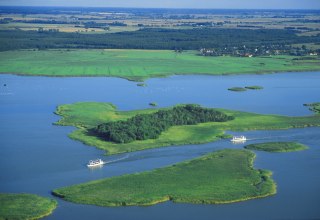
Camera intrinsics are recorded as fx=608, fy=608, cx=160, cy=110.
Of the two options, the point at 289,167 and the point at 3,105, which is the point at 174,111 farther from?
the point at 3,105

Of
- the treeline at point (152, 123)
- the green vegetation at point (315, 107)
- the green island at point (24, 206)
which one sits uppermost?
the treeline at point (152, 123)

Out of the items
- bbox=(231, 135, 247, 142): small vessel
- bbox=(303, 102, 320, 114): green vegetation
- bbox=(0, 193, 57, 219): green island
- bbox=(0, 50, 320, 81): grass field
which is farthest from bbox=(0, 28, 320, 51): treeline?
bbox=(0, 193, 57, 219): green island

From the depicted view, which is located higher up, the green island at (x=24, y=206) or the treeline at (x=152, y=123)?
the treeline at (x=152, y=123)

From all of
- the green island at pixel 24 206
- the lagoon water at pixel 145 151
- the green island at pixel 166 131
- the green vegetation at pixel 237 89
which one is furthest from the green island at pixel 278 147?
A: the green vegetation at pixel 237 89

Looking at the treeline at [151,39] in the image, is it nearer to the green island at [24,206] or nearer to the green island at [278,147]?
the green island at [278,147]

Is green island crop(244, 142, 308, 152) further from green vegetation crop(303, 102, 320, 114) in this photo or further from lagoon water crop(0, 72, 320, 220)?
green vegetation crop(303, 102, 320, 114)

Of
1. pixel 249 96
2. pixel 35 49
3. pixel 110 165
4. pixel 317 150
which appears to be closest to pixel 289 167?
pixel 317 150

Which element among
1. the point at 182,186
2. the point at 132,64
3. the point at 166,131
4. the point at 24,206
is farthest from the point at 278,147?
the point at 132,64
